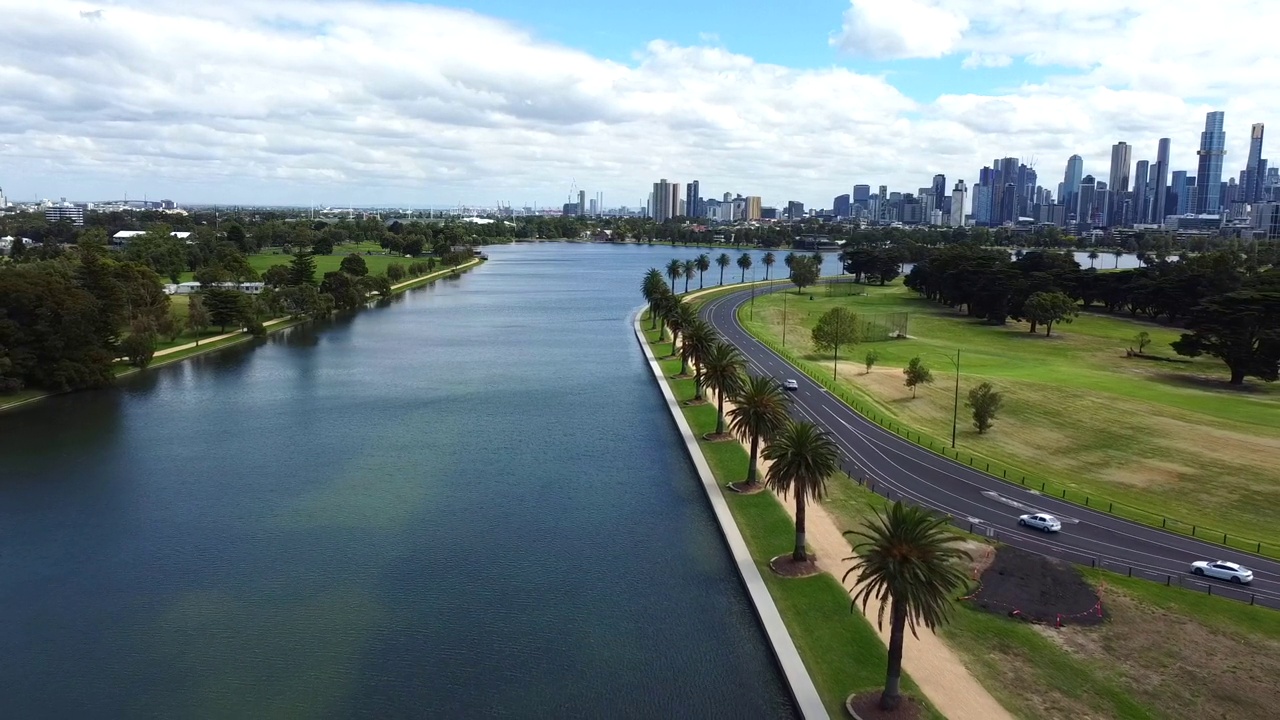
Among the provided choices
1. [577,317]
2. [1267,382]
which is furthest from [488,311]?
[1267,382]

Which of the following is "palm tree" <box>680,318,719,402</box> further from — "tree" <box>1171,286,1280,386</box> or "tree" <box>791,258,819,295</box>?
"tree" <box>791,258,819,295</box>

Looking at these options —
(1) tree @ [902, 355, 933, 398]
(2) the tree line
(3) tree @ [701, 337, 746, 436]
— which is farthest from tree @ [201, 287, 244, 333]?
(2) the tree line

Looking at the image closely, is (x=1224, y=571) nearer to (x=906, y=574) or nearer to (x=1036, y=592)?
(x=1036, y=592)

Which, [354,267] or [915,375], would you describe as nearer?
[915,375]

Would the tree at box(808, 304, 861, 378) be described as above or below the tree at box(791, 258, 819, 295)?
below

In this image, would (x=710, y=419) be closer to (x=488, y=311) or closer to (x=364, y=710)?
(x=364, y=710)

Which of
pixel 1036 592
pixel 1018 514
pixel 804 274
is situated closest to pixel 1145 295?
pixel 804 274

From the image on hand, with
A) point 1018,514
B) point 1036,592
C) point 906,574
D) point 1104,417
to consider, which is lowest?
point 1036,592
